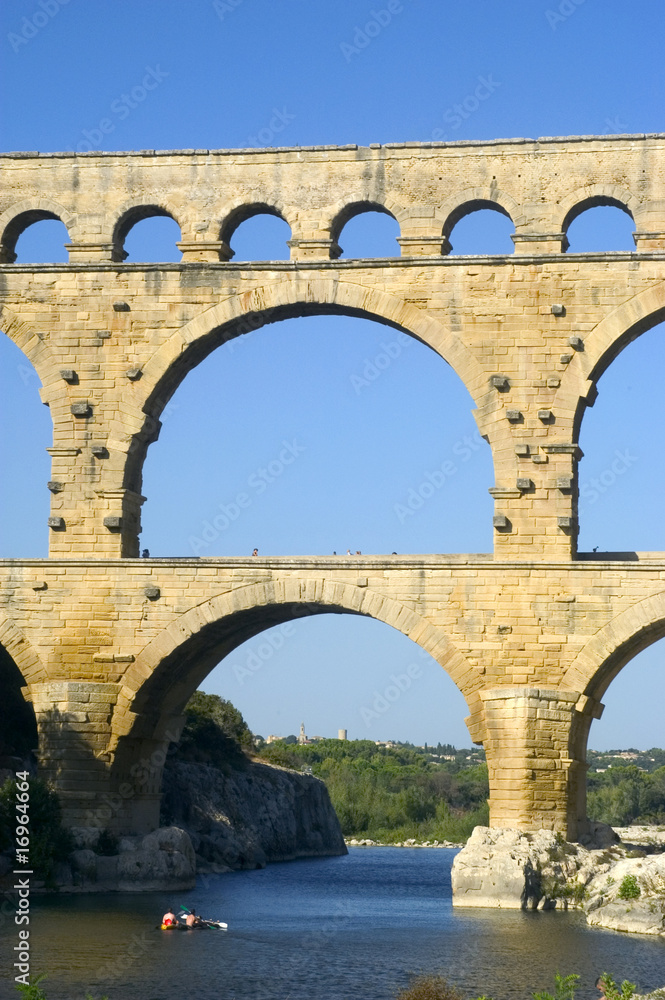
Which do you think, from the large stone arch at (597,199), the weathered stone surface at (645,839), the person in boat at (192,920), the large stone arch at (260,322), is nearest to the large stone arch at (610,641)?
the weathered stone surface at (645,839)

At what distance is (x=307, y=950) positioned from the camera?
1908cm

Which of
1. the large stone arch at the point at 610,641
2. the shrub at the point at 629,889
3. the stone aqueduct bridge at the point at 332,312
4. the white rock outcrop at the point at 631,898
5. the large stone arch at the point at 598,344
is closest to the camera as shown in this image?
the white rock outcrop at the point at 631,898

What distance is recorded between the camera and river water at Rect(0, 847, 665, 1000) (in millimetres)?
16453

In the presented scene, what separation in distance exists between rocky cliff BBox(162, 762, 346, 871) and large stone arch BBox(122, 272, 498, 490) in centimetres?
943

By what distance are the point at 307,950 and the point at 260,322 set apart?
10.8 meters

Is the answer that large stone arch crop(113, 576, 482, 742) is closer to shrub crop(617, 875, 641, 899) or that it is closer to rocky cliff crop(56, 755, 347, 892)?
rocky cliff crop(56, 755, 347, 892)

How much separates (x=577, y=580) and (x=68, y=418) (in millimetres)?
8675

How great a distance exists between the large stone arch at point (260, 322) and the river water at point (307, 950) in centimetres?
726

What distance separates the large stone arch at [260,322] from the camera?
24.7 m

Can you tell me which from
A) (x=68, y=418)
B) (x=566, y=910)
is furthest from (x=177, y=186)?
(x=566, y=910)

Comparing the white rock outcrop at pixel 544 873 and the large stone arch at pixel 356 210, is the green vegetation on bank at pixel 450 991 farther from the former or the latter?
the large stone arch at pixel 356 210

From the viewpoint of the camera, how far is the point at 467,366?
80.0ft

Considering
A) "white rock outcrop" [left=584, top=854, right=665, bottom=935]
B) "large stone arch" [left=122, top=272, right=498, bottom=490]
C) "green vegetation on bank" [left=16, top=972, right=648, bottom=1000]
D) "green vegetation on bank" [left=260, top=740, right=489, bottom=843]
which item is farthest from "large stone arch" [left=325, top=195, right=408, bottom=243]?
"green vegetation on bank" [left=260, top=740, right=489, bottom=843]

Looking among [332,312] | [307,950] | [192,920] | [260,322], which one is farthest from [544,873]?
[260,322]
